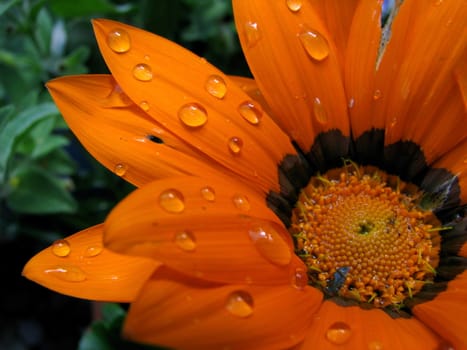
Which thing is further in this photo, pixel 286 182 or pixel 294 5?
pixel 286 182

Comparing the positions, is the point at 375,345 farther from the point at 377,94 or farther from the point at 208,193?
the point at 377,94

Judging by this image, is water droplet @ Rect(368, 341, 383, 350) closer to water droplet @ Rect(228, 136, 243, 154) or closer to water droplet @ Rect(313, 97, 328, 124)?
water droplet @ Rect(228, 136, 243, 154)

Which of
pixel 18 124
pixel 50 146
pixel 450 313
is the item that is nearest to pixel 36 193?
pixel 50 146

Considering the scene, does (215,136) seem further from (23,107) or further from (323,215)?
(23,107)

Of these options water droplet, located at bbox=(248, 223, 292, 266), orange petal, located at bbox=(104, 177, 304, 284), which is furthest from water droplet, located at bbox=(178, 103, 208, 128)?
water droplet, located at bbox=(248, 223, 292, 266)

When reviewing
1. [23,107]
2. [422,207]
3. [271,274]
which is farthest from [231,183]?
[23,107]
